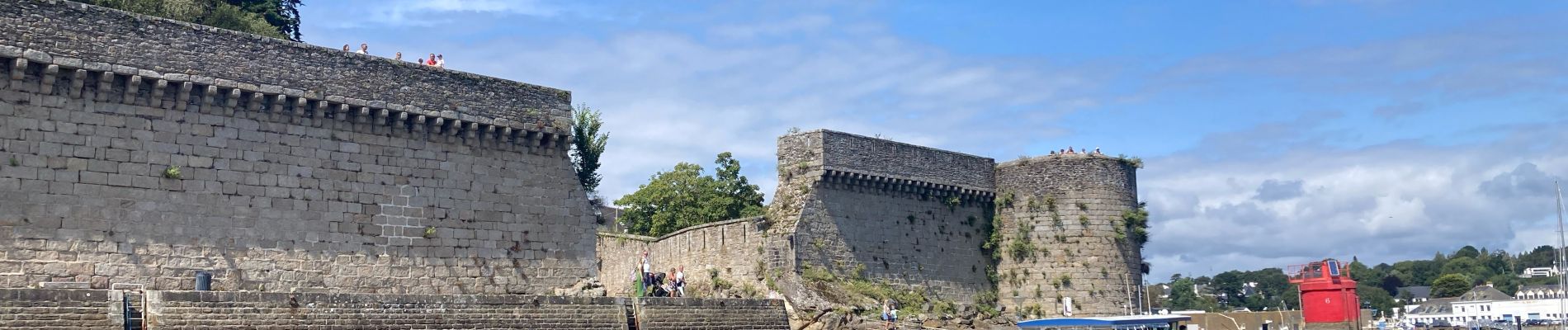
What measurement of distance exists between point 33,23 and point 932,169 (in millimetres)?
19896

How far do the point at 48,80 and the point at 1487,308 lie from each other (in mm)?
74166

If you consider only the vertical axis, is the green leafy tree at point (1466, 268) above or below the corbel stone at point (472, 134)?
below

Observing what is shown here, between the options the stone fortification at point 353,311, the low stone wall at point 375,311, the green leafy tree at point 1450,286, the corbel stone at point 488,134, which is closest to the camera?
the stone fortification at point 353,311

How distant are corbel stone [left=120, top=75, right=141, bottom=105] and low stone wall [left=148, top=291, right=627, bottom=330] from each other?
351cm

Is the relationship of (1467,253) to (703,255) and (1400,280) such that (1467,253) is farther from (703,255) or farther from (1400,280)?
(703,255)

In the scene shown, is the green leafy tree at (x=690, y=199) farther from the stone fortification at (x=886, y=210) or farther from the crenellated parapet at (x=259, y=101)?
the crenellated parapet at (x=259, y=101)

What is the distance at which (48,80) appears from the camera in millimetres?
18922

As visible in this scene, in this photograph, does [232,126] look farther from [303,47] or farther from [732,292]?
[732,292]

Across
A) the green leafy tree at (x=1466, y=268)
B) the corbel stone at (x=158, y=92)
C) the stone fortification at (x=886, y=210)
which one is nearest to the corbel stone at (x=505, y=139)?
the corbel stone at (x=158, y=92)

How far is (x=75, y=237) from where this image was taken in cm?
1903

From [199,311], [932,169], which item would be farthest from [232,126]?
[932,169]

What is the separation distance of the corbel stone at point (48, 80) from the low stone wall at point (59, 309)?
11.2 ft

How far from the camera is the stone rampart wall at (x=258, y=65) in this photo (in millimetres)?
19047

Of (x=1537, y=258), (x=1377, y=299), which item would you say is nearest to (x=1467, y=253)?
(x=1537, y=258)
